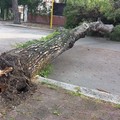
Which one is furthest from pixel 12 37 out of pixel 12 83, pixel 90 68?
pixel 12 83

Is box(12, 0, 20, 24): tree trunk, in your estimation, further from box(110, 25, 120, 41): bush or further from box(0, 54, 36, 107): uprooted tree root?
box(0, 54, 36, 107): uprooted tree root

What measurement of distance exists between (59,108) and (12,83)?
91cm

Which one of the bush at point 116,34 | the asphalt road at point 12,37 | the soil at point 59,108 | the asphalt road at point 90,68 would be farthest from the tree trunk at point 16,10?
the soil at point 59,108

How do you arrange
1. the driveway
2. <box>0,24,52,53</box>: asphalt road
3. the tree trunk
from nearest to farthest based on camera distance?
the driveway
<box>0,24,52,53</box>: asphalt road
the tree trunk

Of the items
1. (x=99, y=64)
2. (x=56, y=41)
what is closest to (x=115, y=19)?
(x=99, y=64)

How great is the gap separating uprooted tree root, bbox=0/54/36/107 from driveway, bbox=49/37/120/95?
1819mm

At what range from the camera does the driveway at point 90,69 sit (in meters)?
6.99

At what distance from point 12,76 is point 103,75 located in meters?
3.26

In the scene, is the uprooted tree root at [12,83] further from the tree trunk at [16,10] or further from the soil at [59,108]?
the tree trunk at [16,10]

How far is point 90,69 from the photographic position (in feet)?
27.5

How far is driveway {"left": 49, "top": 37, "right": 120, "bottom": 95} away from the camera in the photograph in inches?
275

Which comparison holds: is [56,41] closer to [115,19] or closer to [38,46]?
[38,46]

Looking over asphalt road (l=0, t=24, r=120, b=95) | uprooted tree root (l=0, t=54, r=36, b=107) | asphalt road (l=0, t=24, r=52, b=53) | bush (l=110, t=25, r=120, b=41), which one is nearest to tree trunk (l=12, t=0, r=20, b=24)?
asphalt road (l=0, t=24, r=52, b=53)

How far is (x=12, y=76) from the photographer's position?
203 inches
